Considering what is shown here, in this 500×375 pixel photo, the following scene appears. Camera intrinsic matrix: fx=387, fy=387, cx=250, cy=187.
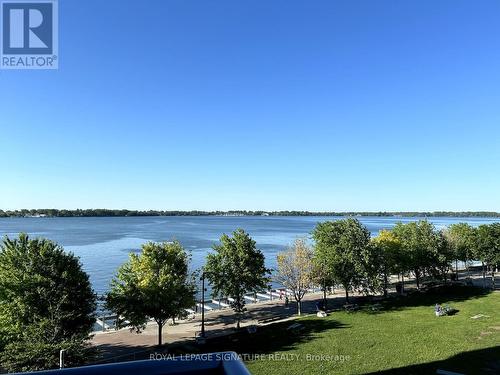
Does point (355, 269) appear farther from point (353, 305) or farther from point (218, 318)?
point (218, 318)

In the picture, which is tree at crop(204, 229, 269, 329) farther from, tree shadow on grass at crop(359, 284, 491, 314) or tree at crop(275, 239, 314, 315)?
tree shadow on grass at crop(359, 284, 491, 314)

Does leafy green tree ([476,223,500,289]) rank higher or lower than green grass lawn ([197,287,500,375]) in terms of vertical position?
higher

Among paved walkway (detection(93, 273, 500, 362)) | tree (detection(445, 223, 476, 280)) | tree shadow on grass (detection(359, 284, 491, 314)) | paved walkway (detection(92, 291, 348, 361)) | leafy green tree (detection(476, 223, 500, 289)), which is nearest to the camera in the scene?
paved walkway (detection(93, 273, 500, 362))

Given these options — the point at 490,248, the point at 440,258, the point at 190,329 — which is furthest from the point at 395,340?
the point at 490,248

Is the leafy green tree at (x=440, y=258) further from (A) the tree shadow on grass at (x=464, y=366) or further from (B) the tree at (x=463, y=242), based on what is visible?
(A) the tree shadow on grass at (x=464, y=366)

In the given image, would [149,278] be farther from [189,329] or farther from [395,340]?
[395,340]

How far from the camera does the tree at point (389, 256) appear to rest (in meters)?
43.6

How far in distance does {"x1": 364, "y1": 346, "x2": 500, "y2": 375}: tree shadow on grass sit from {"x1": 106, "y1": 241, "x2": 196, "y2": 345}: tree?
14.5 metres

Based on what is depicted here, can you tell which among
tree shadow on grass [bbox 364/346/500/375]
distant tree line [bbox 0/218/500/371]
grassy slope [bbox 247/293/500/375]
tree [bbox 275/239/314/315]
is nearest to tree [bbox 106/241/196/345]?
distant tree line [bbox 0/218/500/371]

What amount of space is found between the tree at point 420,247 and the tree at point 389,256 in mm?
794

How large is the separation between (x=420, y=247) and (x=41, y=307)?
40849 mm

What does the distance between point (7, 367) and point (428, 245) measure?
143 feet

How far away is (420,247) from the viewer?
154 feet

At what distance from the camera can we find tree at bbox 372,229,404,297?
43584 mm
